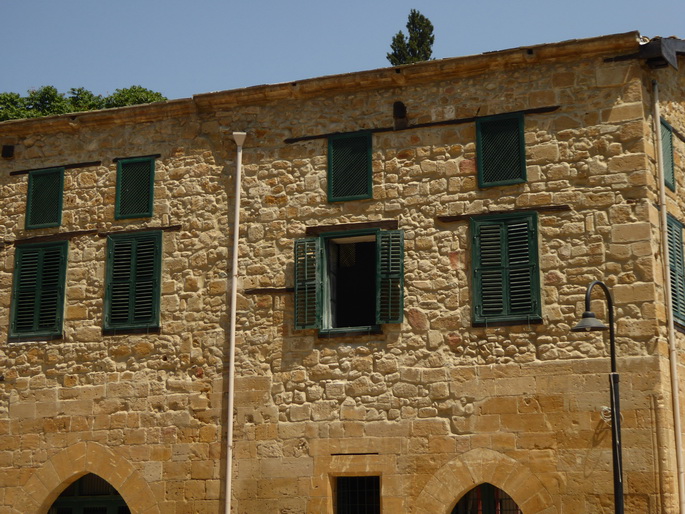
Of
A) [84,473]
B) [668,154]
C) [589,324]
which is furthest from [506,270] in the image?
[84,473]

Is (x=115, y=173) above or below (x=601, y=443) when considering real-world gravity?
above

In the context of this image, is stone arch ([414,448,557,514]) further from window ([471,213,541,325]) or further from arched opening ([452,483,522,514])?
window ([471,213,541,325])

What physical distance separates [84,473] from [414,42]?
23.2 meters

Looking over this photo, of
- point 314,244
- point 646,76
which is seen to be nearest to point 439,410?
point 314,244

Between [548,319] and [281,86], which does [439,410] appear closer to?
[548,319]

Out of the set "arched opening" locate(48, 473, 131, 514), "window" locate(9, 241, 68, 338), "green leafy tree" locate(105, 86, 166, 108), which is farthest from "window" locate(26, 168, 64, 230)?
"green leafy tree" locate(105, 86, 166, 108)

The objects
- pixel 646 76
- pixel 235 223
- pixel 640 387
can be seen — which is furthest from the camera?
pixel 235 223

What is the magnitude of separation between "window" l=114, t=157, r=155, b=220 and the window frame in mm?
7661

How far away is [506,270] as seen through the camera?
627 inches

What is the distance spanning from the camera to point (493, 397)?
1565 centimetres

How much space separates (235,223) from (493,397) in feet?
15.4

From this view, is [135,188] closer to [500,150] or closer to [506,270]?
[500,150]

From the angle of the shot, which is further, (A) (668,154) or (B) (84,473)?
(B) (84,473)

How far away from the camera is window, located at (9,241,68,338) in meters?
18.2
